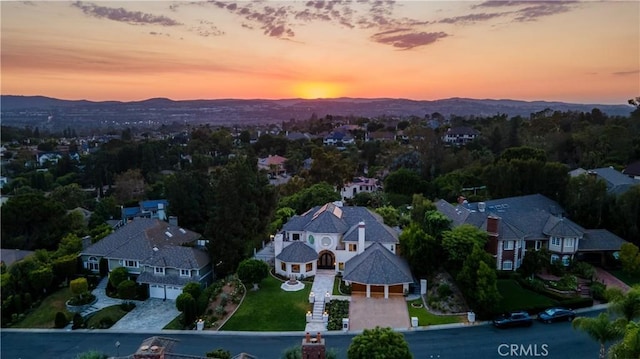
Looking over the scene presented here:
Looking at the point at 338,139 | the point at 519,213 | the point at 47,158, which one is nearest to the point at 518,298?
the point at 519,213

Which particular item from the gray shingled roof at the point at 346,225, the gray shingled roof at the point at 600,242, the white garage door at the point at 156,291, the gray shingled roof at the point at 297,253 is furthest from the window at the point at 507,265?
the white garage door at the point at 156,291

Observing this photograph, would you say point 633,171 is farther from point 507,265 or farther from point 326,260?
point 326,260

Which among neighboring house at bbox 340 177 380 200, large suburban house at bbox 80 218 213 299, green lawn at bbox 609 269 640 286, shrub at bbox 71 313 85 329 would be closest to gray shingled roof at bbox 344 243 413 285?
large suburban house at bbox 80 218 213 299

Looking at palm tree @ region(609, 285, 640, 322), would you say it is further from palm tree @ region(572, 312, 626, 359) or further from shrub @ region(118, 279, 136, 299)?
shrub @ region(118, 279, 136, 299)

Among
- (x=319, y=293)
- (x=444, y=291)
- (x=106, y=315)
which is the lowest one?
(x=106, y=315)

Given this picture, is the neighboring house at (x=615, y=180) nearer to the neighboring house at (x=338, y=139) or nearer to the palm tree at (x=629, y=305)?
the palm tree at (x=629, y=305)

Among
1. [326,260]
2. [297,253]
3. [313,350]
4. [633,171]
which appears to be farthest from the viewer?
[633,171]
